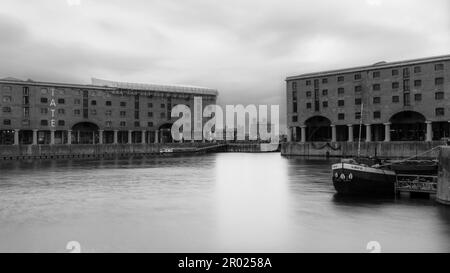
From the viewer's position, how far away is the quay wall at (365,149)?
297 ft

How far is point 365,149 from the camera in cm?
9981

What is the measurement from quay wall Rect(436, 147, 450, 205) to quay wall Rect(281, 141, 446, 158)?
179 feet

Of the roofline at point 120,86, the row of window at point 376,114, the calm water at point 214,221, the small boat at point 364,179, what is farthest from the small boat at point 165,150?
the small boat at point 364,179

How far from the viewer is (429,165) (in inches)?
1544

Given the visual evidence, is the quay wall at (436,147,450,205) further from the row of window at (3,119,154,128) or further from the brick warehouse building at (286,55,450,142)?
the row of window at (3,119,154,128)

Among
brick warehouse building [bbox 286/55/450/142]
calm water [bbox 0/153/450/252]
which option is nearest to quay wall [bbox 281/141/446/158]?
brick warehouse building [bbox 286/55/450/142]

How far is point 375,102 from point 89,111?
8050cm

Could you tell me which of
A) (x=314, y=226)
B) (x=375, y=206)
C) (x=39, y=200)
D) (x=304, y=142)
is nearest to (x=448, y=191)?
(x=375, y=206)

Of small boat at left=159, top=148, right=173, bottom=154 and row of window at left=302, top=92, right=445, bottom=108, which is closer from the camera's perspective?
row of window at left=302, top=92, right=445, bottom=108

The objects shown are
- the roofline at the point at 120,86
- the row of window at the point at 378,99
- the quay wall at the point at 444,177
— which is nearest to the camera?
the quay wall at the point at 444,177

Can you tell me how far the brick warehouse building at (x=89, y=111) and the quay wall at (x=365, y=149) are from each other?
1749 inches

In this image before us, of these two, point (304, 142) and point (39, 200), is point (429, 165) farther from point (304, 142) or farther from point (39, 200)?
point (304, 142)

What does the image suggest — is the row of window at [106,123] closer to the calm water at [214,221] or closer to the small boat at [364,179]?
the calm water at [214,221]

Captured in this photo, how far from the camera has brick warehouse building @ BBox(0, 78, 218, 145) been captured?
11819cm
